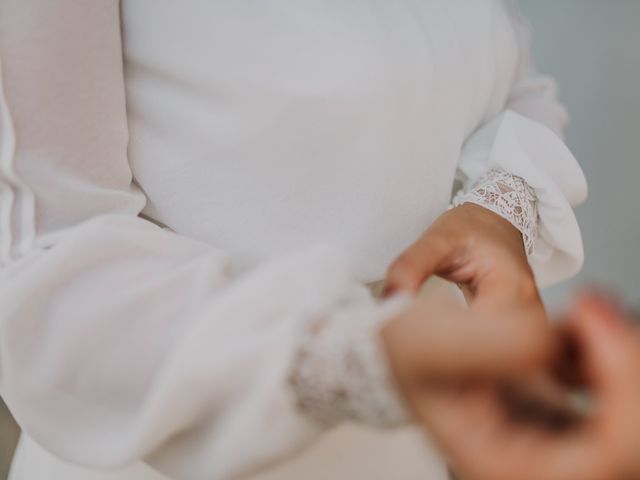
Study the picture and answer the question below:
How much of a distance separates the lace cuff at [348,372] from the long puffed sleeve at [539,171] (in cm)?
33

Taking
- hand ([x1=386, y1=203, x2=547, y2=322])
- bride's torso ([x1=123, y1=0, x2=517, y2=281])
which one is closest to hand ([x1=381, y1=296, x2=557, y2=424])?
hand ([x1=386, y1=203, x2=547, y2=322])

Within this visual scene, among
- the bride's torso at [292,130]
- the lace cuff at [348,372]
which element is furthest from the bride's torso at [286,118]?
the lace cuff at [348,372]

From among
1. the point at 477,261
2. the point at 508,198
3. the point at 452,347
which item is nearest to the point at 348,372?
the point at 452,347

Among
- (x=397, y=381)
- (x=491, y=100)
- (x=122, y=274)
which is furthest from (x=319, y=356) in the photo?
(x=491, y=100)

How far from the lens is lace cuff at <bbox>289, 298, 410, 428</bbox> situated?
283 millimetres

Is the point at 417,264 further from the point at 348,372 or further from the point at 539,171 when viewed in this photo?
the point at 539,171

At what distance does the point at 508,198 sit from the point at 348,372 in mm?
351

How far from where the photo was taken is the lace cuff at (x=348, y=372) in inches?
11.1

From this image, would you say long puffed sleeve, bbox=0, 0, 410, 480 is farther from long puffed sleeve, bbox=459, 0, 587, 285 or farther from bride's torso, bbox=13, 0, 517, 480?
long puffed sleeve, bbox=459, 0, 587, 285

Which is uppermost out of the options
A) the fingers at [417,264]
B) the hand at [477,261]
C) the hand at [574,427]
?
the hand at [574,427]

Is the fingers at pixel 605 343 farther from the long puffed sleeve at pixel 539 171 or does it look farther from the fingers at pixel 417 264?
the long puffed sleeve at pixel 539 171

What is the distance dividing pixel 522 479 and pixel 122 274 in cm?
24

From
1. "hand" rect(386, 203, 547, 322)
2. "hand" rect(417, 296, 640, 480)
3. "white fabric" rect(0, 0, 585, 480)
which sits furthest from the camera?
"hand" rect(386, 203, 547, 322)

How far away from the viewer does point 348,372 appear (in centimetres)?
29
